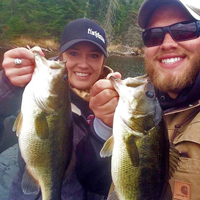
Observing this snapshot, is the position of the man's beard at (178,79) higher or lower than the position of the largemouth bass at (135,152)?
higher

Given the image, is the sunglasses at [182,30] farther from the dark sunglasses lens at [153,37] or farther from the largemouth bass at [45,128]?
the largemouth bass at [45,128]

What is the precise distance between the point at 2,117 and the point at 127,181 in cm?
128

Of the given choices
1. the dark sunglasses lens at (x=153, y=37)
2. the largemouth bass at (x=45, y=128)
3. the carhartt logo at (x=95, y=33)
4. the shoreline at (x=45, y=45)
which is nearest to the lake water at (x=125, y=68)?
the shoreline at (x=45, y=45)

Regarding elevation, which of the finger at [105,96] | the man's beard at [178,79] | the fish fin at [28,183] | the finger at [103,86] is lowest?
the fish fin at [28,183]

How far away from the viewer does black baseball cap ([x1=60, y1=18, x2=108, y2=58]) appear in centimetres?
351

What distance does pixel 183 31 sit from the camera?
310cm

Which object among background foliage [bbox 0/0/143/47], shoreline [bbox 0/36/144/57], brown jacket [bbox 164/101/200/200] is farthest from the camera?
background foliage [bbox 0/0/143/47]

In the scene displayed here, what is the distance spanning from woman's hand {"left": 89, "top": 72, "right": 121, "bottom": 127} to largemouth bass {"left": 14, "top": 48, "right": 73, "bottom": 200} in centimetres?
27

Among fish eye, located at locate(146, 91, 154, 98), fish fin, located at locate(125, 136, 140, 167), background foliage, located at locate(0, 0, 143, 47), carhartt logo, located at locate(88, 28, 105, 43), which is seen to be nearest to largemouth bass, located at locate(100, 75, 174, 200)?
fish fin, located at locate(125, 136, 140, 167)

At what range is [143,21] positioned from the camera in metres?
3.56

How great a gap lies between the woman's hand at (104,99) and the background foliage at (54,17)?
30696 millimetres

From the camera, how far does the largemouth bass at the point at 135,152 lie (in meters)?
2.16

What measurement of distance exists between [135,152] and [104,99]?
0.45m

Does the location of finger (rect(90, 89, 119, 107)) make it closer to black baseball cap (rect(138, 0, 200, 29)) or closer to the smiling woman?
the smiling woman
